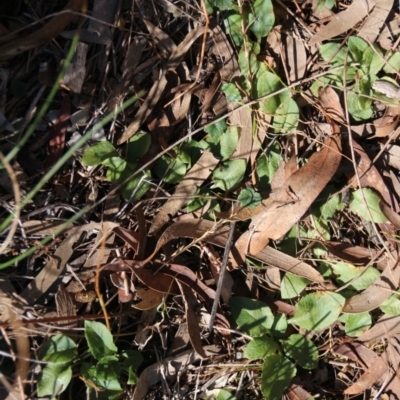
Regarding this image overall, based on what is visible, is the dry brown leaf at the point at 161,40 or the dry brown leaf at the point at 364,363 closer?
the dry brown leaf at the point at 161,40

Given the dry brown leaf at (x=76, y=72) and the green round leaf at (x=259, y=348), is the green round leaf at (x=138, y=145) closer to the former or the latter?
the dry brown leaf at (x=76, y=72)

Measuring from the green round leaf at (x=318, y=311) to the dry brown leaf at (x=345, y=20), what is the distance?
709 millimetres

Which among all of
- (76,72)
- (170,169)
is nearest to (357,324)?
(170,169)

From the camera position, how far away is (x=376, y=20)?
156 centimetres

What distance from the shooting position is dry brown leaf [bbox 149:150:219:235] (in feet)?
5.02

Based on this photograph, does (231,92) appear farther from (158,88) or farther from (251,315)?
(251,315)

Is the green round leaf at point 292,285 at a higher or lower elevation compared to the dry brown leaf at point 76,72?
lower

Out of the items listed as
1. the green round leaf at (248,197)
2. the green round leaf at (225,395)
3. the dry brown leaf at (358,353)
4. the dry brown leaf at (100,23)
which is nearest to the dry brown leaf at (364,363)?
the dry brown leaf at (358,353)

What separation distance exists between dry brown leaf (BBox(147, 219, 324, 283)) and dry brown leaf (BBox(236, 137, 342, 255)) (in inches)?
1.2

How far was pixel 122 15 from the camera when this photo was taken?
1509 mm

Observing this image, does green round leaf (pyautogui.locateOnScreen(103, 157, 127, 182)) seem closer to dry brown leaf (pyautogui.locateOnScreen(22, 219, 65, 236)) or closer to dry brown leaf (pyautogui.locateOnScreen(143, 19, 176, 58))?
dry brown leaf (pyautogui.locateOnScreen(22, 219, 65, 236))

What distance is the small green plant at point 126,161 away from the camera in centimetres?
147

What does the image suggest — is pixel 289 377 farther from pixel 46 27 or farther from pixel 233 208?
pixel 46 27

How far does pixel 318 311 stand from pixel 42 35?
104 centimetres
